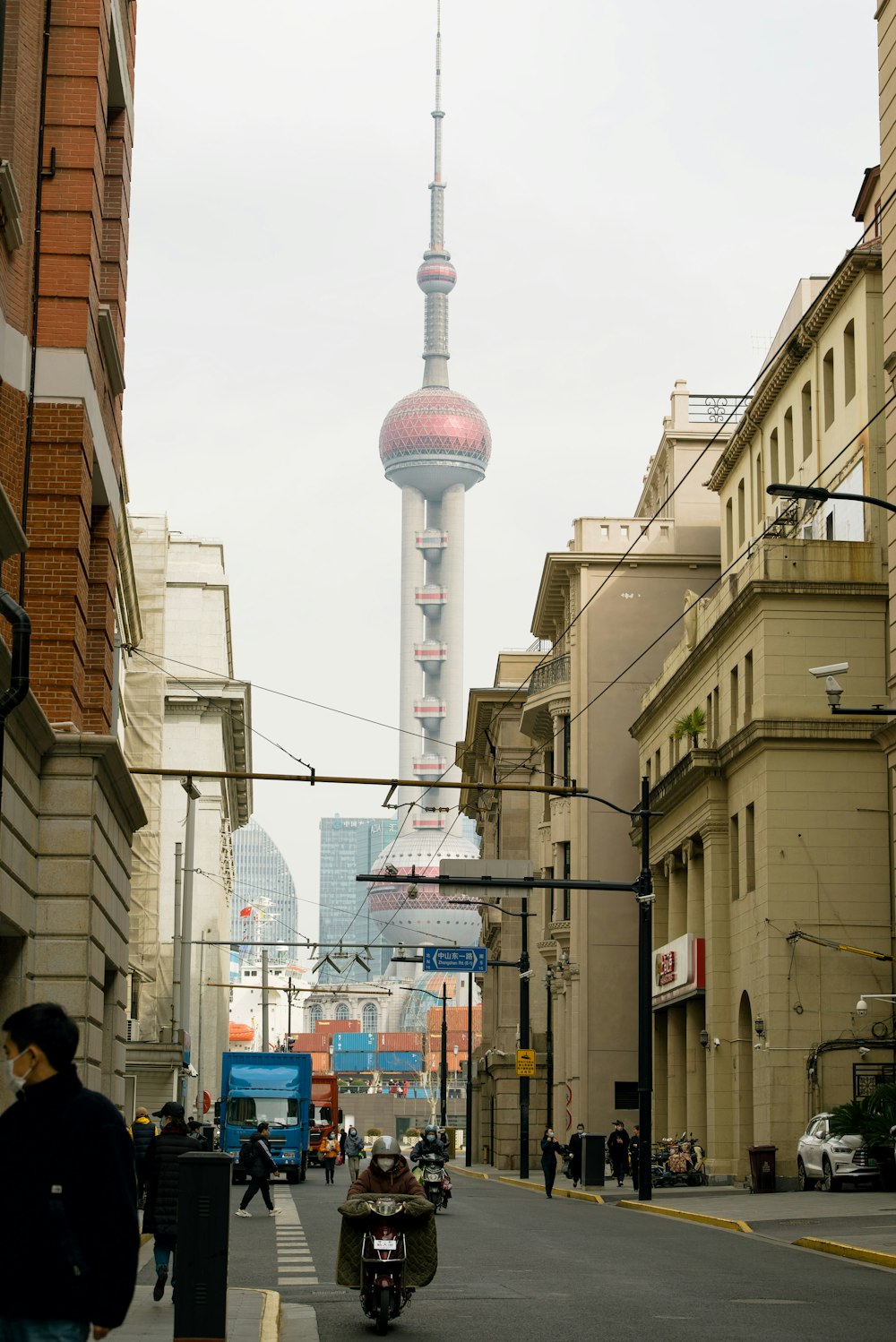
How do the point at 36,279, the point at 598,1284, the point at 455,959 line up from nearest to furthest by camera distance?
the point at 598,1284
the point at 36,279
the point at 455,959

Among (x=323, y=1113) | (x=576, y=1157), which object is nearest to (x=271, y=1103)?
(x=576, y=1157)

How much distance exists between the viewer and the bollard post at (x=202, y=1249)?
1386 centimetres

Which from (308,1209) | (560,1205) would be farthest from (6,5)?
(560,1205)

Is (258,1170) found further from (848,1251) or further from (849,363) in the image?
(849,363)

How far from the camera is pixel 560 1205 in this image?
38.9 m

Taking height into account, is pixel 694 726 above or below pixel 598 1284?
above

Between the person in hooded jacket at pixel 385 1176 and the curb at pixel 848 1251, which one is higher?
the person in hooded jacket at pixel 385 1176

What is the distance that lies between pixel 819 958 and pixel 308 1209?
520 inches

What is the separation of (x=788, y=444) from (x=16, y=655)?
123 feet

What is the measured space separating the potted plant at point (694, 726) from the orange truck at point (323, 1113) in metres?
21.4

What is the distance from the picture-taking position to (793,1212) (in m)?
31.3

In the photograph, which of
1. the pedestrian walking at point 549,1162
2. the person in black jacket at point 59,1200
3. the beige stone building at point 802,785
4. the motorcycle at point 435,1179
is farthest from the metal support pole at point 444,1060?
the person in black jacket at point 59,1200

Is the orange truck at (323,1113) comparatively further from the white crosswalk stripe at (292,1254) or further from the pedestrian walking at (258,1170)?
the white crosswalk stripe at (292,1254)

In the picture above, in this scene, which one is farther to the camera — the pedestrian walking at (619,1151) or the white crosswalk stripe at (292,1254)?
the pedestrian walking at (619,1151)
